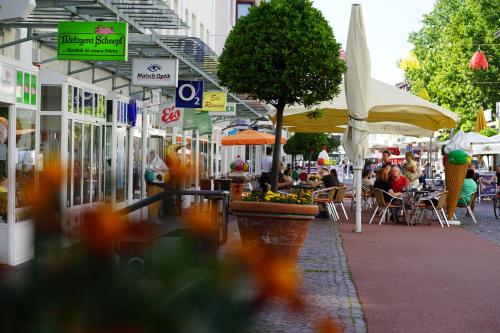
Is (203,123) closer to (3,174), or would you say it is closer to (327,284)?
(3,174)

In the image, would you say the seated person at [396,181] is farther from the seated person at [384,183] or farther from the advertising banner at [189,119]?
the advertising banner at [189,119]

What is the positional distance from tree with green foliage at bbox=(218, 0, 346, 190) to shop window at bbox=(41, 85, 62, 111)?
2379mm

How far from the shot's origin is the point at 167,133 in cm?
2369

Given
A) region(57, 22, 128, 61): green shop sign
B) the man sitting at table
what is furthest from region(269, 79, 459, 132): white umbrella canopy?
region(57, 22, 128, 61): green shop sign

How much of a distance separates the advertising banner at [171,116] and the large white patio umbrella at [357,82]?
17.3ft

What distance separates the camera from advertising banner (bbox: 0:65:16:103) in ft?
33.6

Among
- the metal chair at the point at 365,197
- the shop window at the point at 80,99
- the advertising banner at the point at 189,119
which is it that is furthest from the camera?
the metal chair at the point at 365,197

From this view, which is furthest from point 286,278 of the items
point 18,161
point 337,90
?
point 337,90

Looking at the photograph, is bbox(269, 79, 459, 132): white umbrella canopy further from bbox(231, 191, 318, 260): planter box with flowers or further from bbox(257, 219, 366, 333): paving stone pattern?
bbox(231, 191, 318, 260): planter box with flowers

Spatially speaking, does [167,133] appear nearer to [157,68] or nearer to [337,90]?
[157,68]

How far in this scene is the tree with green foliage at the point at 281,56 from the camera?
11.3 metres

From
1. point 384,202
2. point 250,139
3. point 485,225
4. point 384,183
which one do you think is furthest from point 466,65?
point 384,202

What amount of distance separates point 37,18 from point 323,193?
1017 centimetres

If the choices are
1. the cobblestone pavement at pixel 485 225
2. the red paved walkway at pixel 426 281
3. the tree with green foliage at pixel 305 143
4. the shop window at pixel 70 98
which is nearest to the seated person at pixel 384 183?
the cobblestone pavement at pixel 485 225
